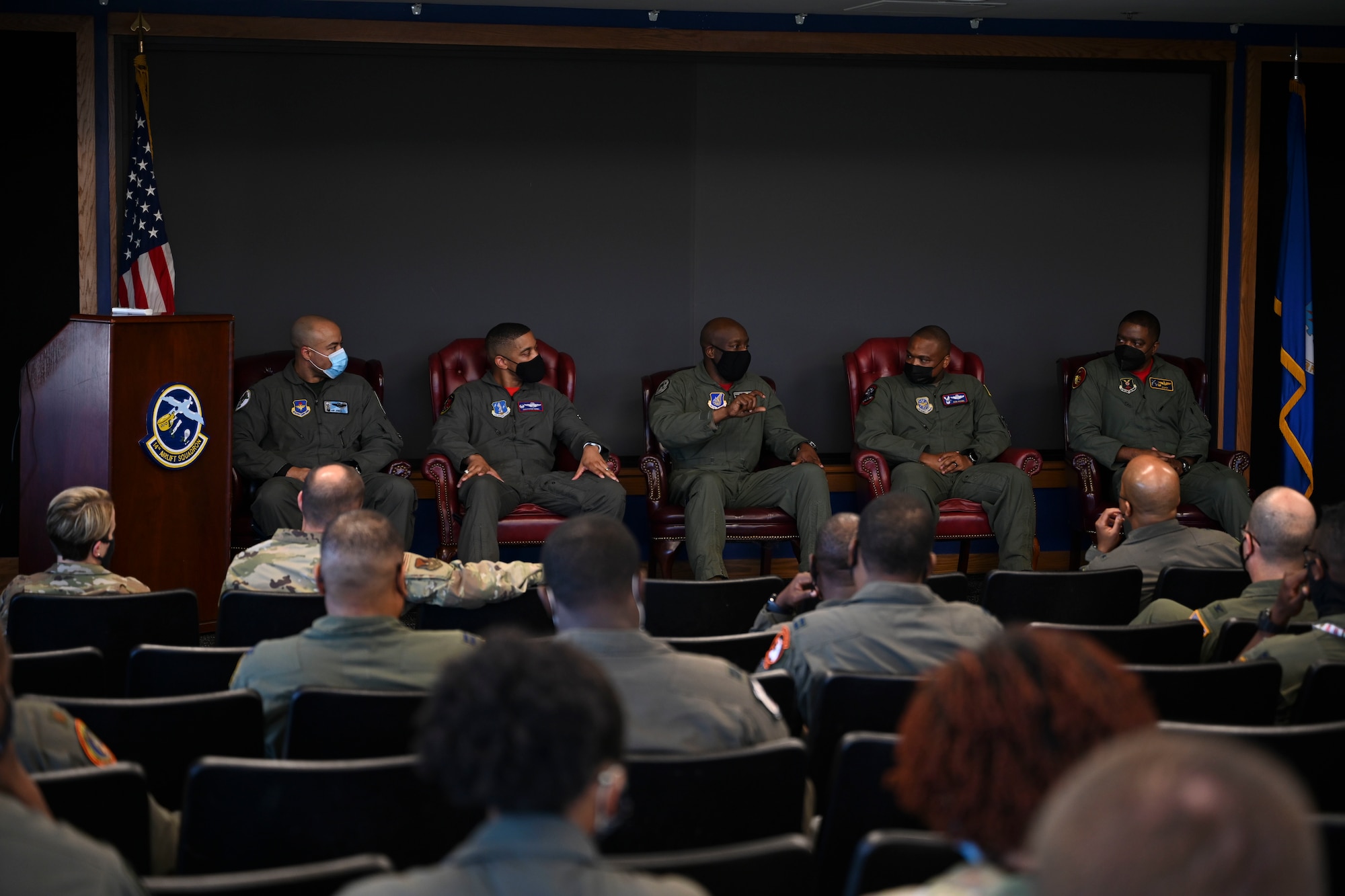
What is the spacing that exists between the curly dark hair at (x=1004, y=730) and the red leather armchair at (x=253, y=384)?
4.41 meters

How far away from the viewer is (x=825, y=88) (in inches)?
264

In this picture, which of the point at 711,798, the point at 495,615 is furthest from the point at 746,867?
the point at 495,615

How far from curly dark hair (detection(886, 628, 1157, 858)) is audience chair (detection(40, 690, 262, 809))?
1.36 meters

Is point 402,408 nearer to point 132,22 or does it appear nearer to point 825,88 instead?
point 132,22

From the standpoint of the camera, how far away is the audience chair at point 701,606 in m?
3.53

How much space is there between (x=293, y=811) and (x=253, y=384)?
14.1 feet

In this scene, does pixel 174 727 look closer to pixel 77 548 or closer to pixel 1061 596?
pixel 77 548

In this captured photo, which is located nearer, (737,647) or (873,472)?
(737,647)

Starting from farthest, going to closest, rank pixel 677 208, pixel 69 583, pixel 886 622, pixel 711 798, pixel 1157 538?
pixel 677 208, pixel 1157 538, pixel 69 583, pixel 886 622, pixel 711 798

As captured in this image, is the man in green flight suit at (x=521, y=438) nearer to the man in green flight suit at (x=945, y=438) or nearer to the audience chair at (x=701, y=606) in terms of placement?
the man in green flight suit at (x=945, y=438)

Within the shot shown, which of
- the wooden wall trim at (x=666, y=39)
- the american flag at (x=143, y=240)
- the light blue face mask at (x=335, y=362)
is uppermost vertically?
the wooden wall trim at (x=666, y=39)

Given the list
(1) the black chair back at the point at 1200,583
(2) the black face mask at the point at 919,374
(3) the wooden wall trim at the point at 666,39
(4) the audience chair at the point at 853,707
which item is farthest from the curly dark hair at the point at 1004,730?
(3) the wooden wall trim at the point at 666,39

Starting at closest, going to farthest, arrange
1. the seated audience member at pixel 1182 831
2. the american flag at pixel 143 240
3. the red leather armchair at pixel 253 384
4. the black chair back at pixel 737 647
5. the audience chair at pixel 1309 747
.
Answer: the seated audience member at pixel 1182 831 → the audience chair at pixel 1309 747 → the black chair back at pixel 737 647 → the red leather armchair at pixel 253 384 → the american flag at pixel 143 240

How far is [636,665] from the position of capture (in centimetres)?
217
